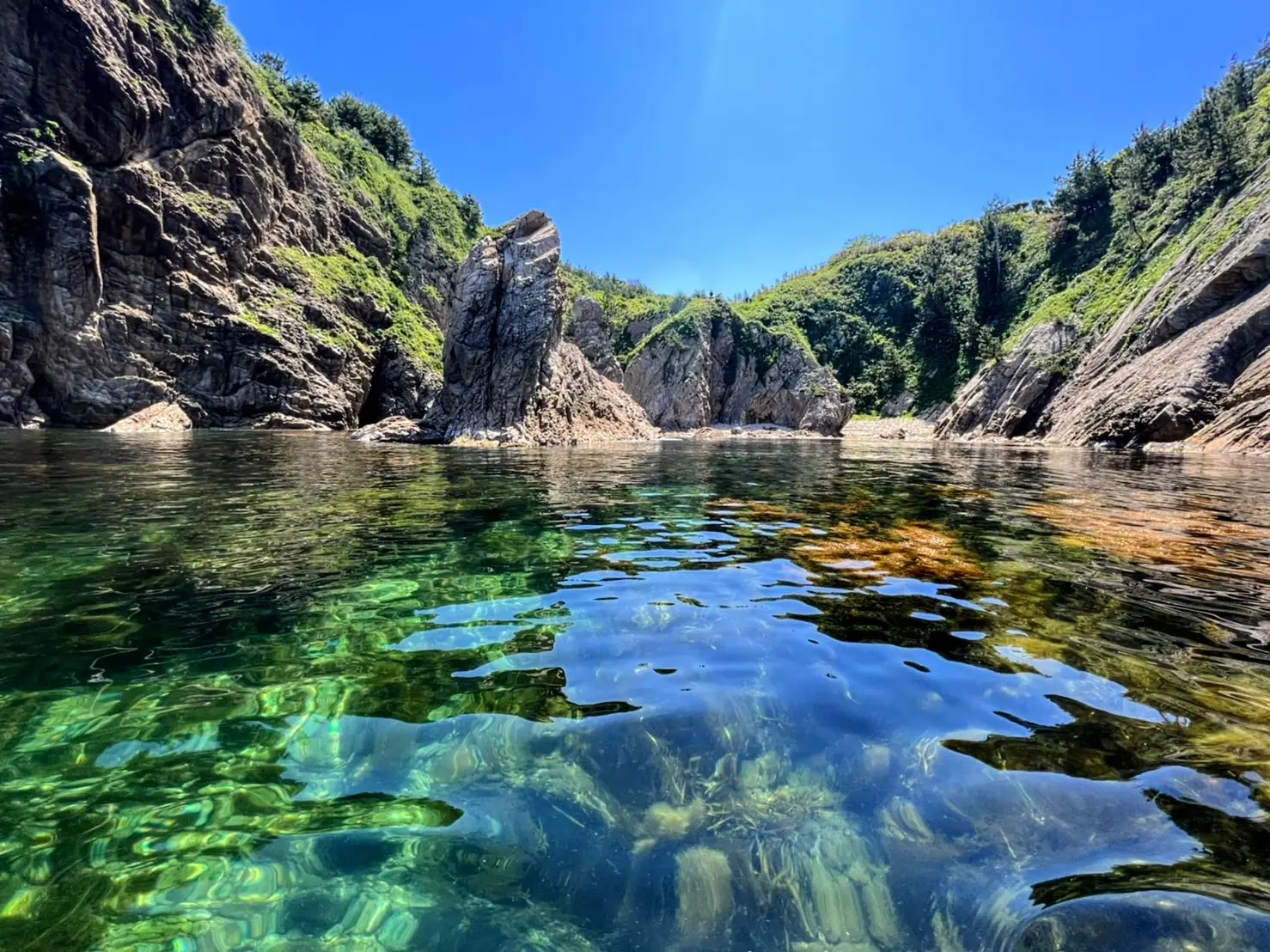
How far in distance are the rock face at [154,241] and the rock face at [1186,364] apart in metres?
57.1

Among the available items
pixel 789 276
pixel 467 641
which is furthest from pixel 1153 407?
pixel 789 276

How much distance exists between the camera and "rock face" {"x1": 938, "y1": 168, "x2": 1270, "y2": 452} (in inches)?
1206

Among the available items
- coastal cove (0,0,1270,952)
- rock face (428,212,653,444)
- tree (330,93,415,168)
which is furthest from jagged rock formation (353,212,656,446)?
tree (330,93,415,168)

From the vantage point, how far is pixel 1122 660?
5.06 m

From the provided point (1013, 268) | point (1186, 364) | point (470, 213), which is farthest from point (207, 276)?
point (1013, 268)

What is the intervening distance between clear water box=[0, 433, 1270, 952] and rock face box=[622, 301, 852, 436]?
86491 millimetres

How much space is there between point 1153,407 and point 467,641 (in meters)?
42.1

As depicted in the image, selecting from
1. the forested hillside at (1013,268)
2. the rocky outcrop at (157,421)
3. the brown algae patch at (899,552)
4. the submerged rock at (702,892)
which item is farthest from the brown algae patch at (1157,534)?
the rocky outcrop at (157,421)

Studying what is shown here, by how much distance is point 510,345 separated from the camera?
38.5 m

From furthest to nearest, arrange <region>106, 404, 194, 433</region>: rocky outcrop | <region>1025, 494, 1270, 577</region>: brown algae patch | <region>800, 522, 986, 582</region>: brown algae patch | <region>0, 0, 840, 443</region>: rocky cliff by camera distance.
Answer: <region>106, 404, 194, 433</region>: rocky outcrop < <region>0, 0, 840, 443</region>: rocky cliff < <region>1025, 494, 1270, 577</region>: brown algae patch < <region>800, 522, 986, 582</region>: brown algae patch

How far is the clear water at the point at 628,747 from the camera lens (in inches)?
100

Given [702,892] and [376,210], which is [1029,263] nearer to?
[376,210]

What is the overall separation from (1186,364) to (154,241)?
7113 cm

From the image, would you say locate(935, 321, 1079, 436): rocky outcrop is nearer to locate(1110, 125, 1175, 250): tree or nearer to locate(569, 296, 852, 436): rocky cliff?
locate(1110, 125, 1175, 250): tree
